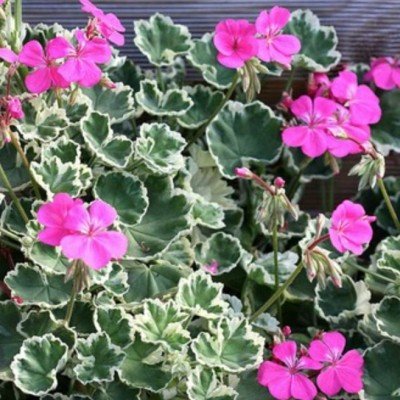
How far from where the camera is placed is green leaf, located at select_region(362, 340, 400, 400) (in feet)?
4.45

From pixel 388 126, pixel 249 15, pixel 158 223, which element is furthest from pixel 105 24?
pixel 388 126

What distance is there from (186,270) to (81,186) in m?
0.23

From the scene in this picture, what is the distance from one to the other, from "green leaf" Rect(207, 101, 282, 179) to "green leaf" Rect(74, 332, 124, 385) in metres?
0.49

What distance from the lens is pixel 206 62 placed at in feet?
5.45

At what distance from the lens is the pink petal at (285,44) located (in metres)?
1.43

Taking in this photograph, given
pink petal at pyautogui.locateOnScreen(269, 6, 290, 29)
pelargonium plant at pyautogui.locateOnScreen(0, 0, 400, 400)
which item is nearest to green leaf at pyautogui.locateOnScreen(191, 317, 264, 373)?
pelargonium plant at pyautogui.locateOnScreen(0, 0, 400, 400)

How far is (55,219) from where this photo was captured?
3.68 feet

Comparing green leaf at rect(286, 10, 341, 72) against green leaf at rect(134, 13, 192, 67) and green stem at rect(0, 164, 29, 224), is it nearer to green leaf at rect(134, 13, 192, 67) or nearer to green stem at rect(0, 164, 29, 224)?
green leaf at rect(134, 13, 192, 67)

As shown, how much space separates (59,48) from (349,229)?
482mm

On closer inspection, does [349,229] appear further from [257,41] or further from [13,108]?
[13,108]

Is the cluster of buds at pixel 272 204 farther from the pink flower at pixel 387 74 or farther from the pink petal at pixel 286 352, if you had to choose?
the pink flower at pixel 387 74

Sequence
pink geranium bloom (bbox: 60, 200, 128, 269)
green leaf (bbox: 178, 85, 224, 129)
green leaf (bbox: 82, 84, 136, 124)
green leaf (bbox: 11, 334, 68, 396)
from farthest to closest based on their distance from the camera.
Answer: green leaf (bbox: 178, 85, 224, 129)
green leaf (bbox: 82, 84, 136, 124)
green leaf (bbox: 11, 334, 68, 396)
pink geranium bloom (bbox: 60, 200, 128, 269)

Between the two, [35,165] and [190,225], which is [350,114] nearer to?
[190,225]

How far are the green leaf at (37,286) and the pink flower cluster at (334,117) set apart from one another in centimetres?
43
